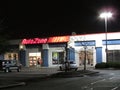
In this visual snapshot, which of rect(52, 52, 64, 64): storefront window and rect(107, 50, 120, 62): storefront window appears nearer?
rect(107, 50, 120, 62): storefront window

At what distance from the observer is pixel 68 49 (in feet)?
213

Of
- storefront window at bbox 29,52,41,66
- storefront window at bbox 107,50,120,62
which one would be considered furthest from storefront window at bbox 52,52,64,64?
storefront window at bbox 107,50,120,62

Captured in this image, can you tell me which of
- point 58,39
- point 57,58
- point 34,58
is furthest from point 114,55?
point 34,58

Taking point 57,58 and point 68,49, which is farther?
point 57,58

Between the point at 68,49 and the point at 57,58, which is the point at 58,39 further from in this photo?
the point at 68,49

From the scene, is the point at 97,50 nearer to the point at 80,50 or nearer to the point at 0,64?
the point at 80,50

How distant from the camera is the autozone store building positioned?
219 feet

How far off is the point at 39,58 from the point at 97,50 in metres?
14.8

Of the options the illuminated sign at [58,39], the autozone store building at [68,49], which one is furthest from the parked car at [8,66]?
the illuminated sign at [58,39]

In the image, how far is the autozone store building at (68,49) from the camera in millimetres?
66688

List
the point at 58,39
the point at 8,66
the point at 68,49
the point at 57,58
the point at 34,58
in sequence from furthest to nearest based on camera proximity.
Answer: the point at 34,58
the point at 57,58
the point at 58,39
the point at 68,49
the point at 8,66

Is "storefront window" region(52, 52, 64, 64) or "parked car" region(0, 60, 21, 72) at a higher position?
"storefront window" region(52, 52, 64, 64)

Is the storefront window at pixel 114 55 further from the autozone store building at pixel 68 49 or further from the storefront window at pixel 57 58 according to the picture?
the storefront window at pixel 57 58

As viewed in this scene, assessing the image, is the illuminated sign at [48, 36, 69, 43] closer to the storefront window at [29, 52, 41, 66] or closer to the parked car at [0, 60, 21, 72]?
the storefront window at [29, 52, 41, 66]
